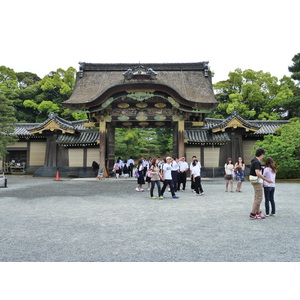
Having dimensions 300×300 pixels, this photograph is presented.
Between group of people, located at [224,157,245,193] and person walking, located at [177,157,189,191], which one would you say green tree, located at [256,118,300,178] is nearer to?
group of people, located at [224,157,245,193]

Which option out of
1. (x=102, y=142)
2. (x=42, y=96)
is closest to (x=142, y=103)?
(x=102, y=142)

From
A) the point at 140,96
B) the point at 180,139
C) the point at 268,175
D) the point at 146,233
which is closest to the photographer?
the point at 146,233

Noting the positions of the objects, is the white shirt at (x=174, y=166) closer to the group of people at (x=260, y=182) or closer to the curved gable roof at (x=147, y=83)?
the group of people at (x=260, y=182)

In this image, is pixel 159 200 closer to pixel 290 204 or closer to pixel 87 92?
pixel 290 204

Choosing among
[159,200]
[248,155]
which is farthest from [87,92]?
[248,155]

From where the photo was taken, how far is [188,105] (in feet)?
57.4

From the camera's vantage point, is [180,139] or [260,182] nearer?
[260,182]

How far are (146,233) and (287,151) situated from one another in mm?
15683

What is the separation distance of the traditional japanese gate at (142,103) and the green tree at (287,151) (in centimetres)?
524

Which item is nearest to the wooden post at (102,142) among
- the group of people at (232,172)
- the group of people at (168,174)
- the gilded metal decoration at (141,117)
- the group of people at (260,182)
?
the gilded metal decoration at (141,117)

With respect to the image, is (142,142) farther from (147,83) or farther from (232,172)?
(232,172)

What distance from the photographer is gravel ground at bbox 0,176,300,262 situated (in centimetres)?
385

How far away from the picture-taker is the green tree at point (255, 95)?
33.8 metres

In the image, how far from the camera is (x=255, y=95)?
35.0 meters
